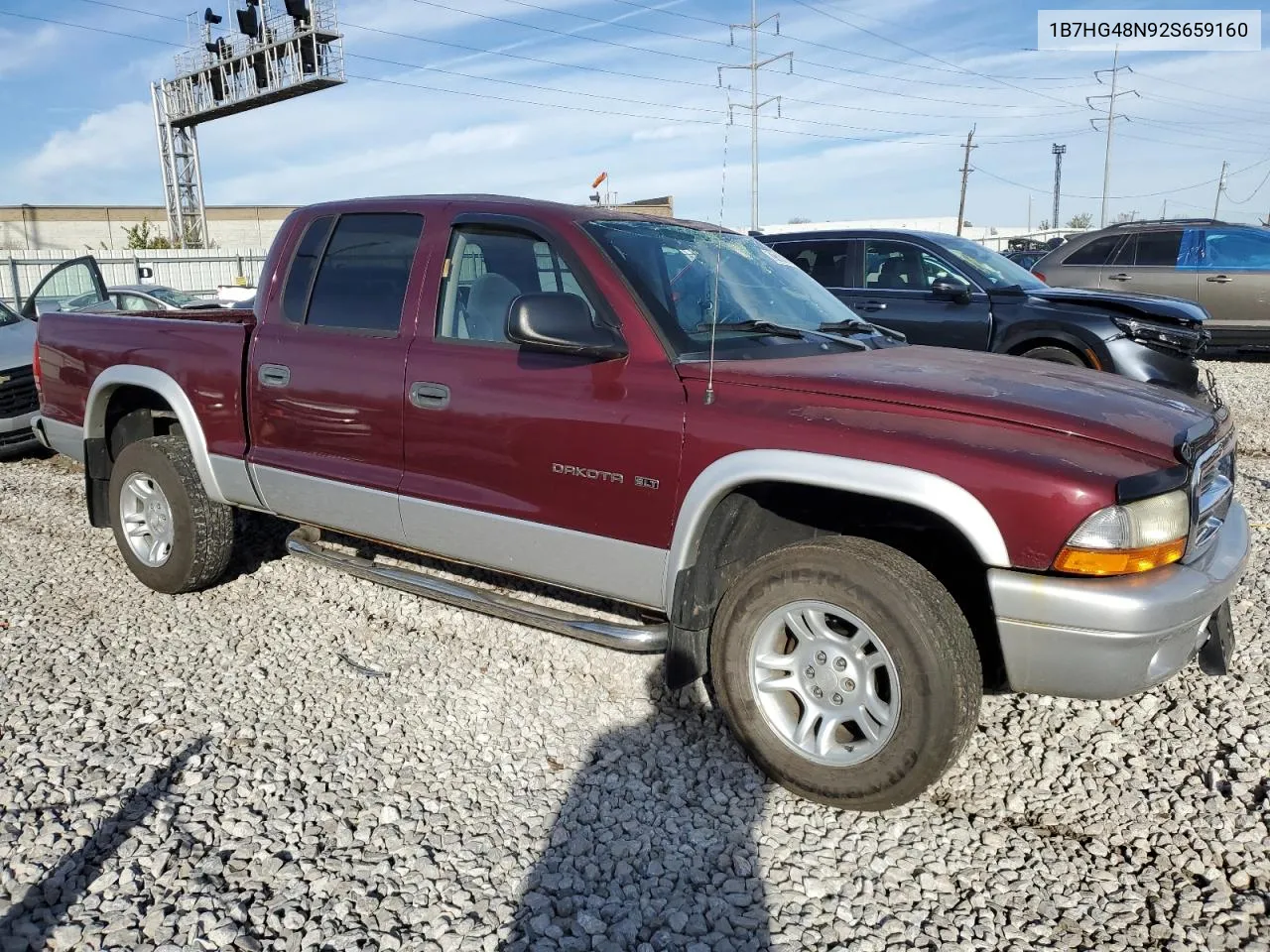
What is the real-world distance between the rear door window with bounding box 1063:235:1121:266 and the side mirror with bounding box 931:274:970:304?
18.0 ft

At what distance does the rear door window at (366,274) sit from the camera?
3945 millimetres

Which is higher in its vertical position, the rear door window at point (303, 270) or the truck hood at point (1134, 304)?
the rear door window at point (303, 270)

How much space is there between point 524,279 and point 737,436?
125cm

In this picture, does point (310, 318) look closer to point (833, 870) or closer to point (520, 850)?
point (520, 850)

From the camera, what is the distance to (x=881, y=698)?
9.57 feet

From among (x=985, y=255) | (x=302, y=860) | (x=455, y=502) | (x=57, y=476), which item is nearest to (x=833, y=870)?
(x=302, y=860)

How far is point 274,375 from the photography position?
416 centimetres

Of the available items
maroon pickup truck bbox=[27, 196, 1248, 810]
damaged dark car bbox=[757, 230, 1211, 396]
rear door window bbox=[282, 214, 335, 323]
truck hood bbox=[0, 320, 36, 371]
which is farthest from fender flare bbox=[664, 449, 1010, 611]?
truck hood bbox=[0, 320, 36, 371]

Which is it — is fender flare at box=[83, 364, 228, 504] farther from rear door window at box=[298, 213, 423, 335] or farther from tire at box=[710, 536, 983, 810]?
tire at box=[710, 536, 983, 810]

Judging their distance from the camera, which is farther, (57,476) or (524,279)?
(57,476)

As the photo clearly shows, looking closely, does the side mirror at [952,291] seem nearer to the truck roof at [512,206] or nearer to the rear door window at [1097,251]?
the truck roof at [512,206]

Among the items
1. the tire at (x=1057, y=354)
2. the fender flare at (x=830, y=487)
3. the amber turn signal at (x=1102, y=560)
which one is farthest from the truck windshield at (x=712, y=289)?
the tire at (x=1057, y=354)

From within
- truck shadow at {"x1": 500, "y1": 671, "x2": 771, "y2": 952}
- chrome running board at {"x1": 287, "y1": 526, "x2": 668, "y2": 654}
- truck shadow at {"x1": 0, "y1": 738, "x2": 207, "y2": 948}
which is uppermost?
chrome running board at {"x1": 287, "y1": 526, "x2": 668, "y2": 654}

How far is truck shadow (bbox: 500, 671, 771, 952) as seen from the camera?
2.47m
